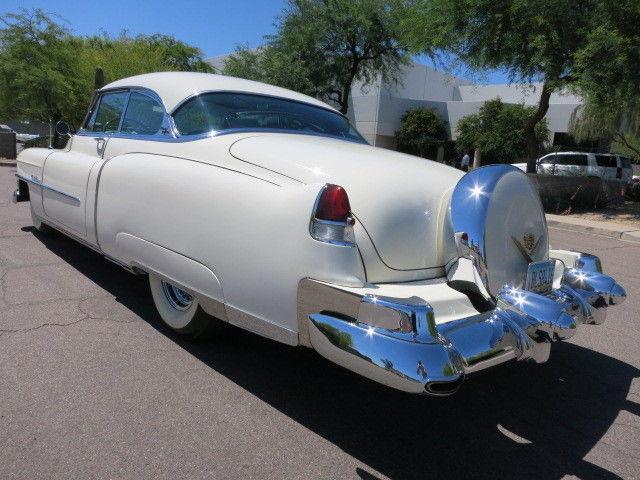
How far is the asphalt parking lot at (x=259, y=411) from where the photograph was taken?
7.36 feet

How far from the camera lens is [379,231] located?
2465mm

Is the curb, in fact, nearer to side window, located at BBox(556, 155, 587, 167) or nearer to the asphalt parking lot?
the asphalt parking lot

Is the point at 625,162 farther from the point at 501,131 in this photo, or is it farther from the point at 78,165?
the point at 78,165

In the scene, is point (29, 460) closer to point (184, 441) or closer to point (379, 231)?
point (184, 441)

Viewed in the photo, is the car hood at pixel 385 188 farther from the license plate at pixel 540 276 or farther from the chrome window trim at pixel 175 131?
the license plate at pixel 540 276

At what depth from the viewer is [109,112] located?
14.8 ft

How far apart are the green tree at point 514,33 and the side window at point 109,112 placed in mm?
10880

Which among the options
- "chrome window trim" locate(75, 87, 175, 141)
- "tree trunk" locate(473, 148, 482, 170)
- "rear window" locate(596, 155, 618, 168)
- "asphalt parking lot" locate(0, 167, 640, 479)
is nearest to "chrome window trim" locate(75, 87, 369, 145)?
"chrome window trim" locate(75, 87, 175, 141)

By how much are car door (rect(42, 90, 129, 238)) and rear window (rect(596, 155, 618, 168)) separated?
807 inches

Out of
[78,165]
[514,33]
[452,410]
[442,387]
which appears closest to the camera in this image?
[442,387]

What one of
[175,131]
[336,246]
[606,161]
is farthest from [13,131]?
[336,246]

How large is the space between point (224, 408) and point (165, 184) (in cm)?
129

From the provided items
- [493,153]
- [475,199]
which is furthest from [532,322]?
[493,153]

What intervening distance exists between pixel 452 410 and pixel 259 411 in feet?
3.40
